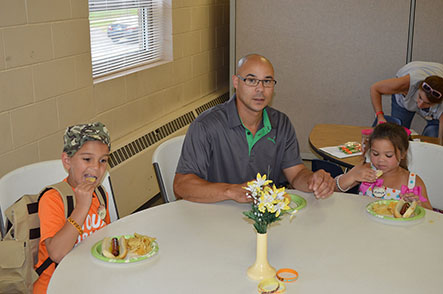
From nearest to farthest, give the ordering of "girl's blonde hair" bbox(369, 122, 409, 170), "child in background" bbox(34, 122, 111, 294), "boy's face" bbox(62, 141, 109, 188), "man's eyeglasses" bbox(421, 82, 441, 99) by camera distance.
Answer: "child in background" bbox(34, 122, 111, 294) < "boy's face" bbox(62, 141, 109, 188) < "girl's blonde hair" bbox(369, 122, 409, 170) < "man's eyeglasses" bbox(421, 82, 441, 99)

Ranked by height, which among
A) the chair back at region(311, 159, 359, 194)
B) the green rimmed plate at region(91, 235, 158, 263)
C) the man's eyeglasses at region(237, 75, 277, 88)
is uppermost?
the man's eyeglasses at region(237, 75, 277, 88)

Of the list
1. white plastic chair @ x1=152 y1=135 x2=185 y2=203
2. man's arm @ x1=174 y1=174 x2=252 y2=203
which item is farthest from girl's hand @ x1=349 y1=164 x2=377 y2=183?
white plastic chair @ x1=152 y1=135 x2=185 y2=203

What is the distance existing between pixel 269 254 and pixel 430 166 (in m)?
1.43

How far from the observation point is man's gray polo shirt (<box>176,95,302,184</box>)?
262cm

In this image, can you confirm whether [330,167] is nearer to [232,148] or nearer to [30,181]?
[232,148]

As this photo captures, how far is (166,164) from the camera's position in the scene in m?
2.78

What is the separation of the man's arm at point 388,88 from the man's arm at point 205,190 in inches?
83.0

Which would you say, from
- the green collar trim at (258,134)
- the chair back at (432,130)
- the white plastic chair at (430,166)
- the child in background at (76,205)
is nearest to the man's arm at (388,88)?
the chair back at (432,130)

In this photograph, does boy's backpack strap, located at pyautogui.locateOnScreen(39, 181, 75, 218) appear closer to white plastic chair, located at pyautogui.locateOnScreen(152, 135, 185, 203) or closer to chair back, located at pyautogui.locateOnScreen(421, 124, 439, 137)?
white plastic chair, located at pyautogui.locateOnScreen(152, 135, 185, 203)

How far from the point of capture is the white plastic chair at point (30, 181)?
88.1 inches

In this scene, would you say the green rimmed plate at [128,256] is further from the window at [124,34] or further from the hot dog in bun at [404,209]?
Answer: the window at [124,34]

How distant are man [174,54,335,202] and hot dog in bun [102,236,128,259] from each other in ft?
2.21

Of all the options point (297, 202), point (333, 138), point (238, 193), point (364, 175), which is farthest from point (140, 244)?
point (333, 138)

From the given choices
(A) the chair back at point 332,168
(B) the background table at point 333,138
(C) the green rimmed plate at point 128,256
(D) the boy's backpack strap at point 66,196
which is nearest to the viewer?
(C) the green rimmed plate at point 128,256
